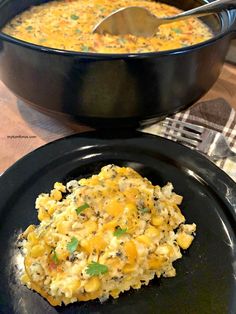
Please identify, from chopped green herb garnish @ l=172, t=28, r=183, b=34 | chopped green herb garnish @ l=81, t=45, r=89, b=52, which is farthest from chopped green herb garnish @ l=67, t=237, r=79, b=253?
chopped green herb garnish @ l=172, t=28, r=183, b=34

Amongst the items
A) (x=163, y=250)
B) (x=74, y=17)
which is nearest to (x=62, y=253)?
(x=163, y=250)

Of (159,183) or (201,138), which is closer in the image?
(159,183)

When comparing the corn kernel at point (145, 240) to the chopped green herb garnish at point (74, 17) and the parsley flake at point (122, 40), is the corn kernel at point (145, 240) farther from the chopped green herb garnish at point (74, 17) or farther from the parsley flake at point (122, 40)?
the chopped green herb garnish at point (74, 17)

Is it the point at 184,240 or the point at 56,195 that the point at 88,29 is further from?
the point at 184,240

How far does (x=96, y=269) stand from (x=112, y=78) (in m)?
0.50

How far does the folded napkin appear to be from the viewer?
1342 millimetres

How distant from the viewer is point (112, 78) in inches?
42.9

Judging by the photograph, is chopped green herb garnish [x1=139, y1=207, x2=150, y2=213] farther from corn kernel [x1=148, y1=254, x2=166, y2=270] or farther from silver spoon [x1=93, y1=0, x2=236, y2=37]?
silver spoon [x1=93, y1=0, x2=236, y2=37]

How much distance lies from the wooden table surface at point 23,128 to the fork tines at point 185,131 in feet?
0.91

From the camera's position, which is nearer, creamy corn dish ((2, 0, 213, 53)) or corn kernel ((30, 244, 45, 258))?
corn kernel ((30, 244, 45, 258))

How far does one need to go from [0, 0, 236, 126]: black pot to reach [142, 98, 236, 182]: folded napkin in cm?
9

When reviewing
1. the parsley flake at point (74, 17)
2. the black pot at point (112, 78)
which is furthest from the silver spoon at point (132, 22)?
the black pot at point (112, 78)

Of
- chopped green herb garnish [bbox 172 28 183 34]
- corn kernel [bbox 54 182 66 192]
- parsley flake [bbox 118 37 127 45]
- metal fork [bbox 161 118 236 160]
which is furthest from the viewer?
chopped green herb garnish [bbox 172 28 183 34]

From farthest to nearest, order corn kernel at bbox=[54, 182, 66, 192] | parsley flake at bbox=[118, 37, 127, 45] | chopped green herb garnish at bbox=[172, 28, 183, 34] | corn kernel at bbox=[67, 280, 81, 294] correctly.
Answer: chopped green herb garnish at bbox=[172, 28, 183, 34] → parsley flake at bbox=[118, 37, 127, 45] → corn kernel at bbox=[54, 182, 66, 192] → corn kernel at bbox=[67, 280, 81, 294]
